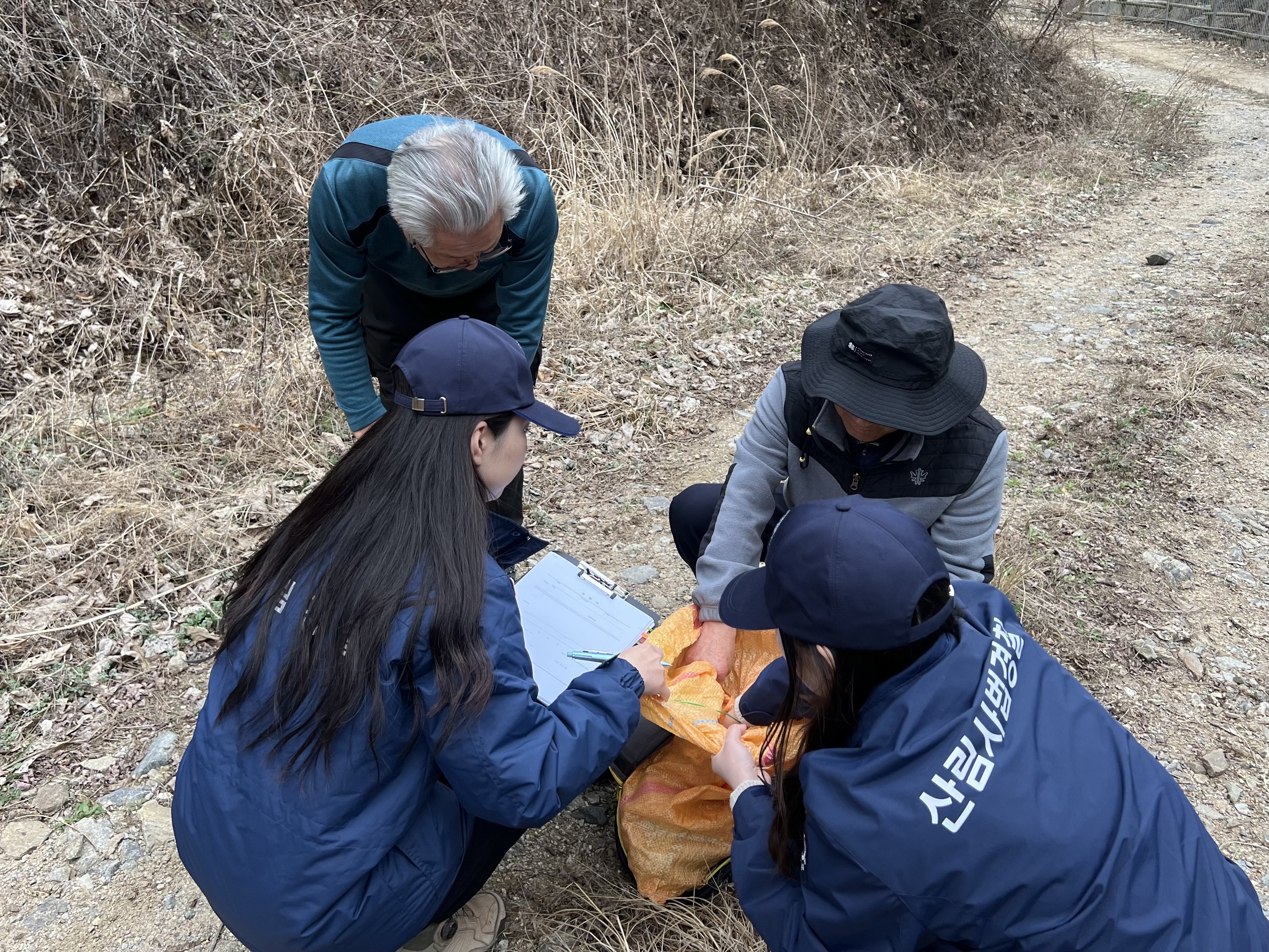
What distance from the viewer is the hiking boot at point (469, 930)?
1947 millimetres

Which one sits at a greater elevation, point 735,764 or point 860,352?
point 860,352

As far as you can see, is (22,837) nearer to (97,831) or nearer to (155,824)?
(97,831)

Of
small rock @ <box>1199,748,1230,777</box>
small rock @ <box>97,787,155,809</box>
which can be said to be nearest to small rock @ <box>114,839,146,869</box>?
small rock @ <box>97,787,155,809</box>

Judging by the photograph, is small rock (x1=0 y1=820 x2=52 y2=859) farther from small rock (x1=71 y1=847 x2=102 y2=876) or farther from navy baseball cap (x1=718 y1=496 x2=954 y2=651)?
navy baseball cap (x1=718 y1=496 x2=954 y2=651)

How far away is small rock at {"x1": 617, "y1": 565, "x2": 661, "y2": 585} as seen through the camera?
3141 millimetres

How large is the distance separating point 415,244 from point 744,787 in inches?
57.8

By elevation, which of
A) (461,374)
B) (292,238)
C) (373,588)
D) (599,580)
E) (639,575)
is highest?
(461,374)

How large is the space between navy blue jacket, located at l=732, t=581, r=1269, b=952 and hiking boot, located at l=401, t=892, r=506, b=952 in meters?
0.91

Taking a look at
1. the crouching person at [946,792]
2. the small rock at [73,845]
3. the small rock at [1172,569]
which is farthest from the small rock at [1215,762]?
the small rock at [73,845]

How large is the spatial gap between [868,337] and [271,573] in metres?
1.25

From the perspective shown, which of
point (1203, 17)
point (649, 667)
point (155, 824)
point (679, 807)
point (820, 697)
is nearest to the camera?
point (820, 697)

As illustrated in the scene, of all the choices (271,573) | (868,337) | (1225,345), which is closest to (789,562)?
(868,337)

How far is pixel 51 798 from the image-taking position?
2.28m

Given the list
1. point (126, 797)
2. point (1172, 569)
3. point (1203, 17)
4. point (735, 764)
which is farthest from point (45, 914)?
point (1203, 17)
